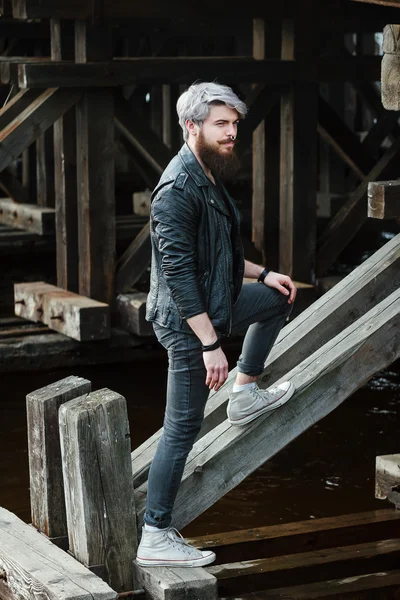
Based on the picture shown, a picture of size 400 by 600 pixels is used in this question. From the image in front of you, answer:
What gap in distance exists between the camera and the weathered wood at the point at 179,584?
4262 millimetres

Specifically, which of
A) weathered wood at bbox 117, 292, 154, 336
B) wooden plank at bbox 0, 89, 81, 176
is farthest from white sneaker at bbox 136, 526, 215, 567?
wooden plank at bbox 0, 89, 81, 176

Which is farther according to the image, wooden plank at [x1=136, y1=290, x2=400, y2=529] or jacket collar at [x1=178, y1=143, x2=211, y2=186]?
wooden plank at [x1=136, y1=290, x2=400, y2=529]

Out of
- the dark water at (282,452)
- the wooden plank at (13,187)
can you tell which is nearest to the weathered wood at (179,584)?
the dark water at (282,452)

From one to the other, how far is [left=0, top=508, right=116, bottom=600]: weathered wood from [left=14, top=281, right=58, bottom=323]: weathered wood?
3.75m

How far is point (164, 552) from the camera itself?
4.41m

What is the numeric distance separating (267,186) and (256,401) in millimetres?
4547

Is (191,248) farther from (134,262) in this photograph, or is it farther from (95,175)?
(134,262)

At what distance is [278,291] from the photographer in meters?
4.55

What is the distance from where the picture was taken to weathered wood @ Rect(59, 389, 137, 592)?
4.39 meters

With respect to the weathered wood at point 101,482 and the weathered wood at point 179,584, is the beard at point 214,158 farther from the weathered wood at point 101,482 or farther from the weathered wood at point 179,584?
the weathered wood at point 179,584

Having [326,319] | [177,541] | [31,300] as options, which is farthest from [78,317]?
[177,541]

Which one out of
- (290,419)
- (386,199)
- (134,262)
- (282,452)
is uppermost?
(386,199)

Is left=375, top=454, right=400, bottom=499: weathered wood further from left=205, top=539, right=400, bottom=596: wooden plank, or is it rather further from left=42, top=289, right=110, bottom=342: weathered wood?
left=42, top=289, right=110, bottom=342: weathered wood

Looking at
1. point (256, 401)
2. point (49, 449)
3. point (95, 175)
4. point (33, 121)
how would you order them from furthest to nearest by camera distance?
point (95, 175) → point (33, 121) → point (49, 449) → point (256, 401)
